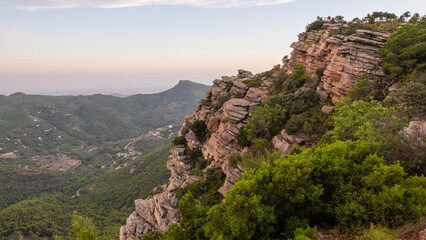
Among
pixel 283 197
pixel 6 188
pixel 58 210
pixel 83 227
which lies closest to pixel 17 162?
pixel 6 188

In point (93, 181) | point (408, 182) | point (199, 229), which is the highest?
point (408, 182)

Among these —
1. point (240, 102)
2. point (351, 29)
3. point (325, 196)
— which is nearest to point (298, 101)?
point (240, 102)

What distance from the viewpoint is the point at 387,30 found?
98.5 ft

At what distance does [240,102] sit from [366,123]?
1943 centimetres

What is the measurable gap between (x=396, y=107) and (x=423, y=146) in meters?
9.92

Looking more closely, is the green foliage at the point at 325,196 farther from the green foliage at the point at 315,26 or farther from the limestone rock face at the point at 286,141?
the green foliage at the point at 315,26

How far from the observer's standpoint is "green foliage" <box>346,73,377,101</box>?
24094 mm

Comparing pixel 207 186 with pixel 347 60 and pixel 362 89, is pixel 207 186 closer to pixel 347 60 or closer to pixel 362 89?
pixel 362 89

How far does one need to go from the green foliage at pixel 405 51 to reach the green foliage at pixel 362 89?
3035 mm

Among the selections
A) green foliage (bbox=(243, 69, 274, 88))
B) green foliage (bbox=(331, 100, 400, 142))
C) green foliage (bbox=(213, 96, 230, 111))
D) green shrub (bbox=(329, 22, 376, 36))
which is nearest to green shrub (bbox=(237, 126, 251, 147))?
green foliage (bbox=(213, 96, 230, 111))

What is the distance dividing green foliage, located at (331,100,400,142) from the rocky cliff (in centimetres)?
534

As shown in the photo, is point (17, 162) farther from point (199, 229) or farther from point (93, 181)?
point (199, 229)

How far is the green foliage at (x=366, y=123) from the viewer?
52.1 feet

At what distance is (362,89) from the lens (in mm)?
24156
